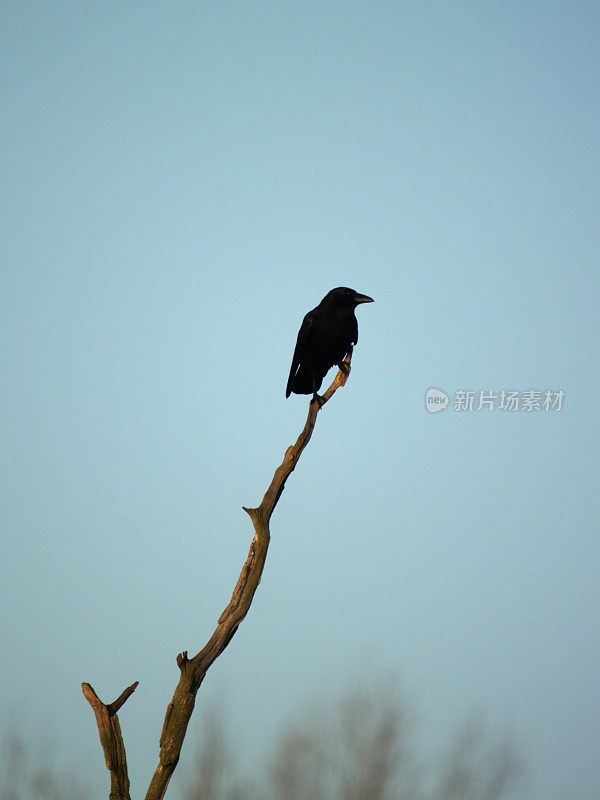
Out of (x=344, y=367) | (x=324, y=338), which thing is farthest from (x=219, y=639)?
(x=324, y=338)

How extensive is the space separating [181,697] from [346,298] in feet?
11.4

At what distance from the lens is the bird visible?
20.5 feet

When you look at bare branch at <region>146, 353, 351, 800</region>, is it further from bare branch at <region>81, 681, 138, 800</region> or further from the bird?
the bird

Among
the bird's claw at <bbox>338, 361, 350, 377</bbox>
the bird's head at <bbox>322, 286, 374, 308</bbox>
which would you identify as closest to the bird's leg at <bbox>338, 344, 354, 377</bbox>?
the bird's claw at <bbox>338, 361, 350, 377</bbox>

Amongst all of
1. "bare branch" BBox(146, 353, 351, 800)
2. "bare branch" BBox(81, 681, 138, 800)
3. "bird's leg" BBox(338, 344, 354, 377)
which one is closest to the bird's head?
"bird's leg" BBox(338, 344, 354, 377)

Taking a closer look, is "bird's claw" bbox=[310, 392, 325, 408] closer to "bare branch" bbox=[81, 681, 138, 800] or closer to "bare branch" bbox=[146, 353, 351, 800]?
"bare branch" bbox=[146, 353, 351, 800]

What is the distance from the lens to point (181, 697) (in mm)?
4559

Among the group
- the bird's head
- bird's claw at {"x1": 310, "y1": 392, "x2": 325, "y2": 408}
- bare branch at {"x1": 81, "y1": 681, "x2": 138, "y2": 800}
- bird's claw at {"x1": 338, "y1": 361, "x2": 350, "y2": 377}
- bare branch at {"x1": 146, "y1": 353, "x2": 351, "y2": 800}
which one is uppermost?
the bird's head

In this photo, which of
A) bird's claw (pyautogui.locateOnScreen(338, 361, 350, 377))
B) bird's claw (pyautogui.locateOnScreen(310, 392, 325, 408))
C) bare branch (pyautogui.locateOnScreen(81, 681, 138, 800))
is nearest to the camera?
bare branch (pyautogui.locateOnScreen(81, 681, 138, 800))

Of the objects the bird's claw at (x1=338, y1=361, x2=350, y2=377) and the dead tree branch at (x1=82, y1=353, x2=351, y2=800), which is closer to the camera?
the dead tree branch at (x1=82, y1=353, x2=351, y2=800)

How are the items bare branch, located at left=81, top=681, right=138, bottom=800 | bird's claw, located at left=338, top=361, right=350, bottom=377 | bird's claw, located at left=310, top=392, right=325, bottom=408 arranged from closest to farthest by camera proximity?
bare branch, located at left=81, top=681, right=138, bottom=800 < bird's claw, located at left=310, top=392, right=325, bottom=408 < bird's claw, located at left=338, top=361, right=350, bottom=377

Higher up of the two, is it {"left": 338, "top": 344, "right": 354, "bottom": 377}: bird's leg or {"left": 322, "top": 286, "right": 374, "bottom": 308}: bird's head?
{"left": 322, "top": 286, "right": 374, "bottom": 308}: bird's head

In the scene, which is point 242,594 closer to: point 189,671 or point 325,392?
point 189,671

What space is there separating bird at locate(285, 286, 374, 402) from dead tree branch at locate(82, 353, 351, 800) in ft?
5.72
